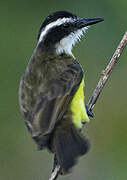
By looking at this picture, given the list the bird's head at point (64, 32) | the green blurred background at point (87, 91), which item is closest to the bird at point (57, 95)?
the bird's head at point (64, 32)

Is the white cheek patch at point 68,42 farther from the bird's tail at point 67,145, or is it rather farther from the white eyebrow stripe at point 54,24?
the bird's tail at point 67,145

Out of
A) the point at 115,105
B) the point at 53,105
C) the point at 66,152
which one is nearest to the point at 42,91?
the point at 53,105

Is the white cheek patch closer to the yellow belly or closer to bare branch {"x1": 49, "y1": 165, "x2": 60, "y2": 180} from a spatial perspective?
the yellow belly

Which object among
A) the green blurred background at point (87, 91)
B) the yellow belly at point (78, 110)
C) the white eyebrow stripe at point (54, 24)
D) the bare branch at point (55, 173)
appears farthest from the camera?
the green blurred background at point (87, 91)

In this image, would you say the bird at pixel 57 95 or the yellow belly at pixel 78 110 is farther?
the yellow belly at pixel 78 110

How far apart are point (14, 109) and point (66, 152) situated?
3335mm

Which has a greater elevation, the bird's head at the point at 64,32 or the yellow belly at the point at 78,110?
the bird's head at the point at 64,32

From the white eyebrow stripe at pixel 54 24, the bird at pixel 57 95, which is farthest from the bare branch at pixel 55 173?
the white eyebrow stripe at pixel 54 24

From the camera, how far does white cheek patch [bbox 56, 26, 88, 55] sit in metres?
6.34

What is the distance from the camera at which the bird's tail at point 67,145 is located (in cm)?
526

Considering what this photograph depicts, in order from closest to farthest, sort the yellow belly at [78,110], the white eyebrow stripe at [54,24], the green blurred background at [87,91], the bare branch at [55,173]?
the bare branch at [55,173]
the yellow belly at [78,110]
the white eyebrow stripe at [54,24]
the green blurred background at [87,91]

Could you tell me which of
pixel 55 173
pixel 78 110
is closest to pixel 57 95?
pixel 78 110

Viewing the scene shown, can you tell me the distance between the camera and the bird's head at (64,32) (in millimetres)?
6297

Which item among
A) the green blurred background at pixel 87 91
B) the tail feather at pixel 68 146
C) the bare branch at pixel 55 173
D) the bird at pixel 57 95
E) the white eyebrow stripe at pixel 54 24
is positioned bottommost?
Result: the green blurred background at pixel 87 91
